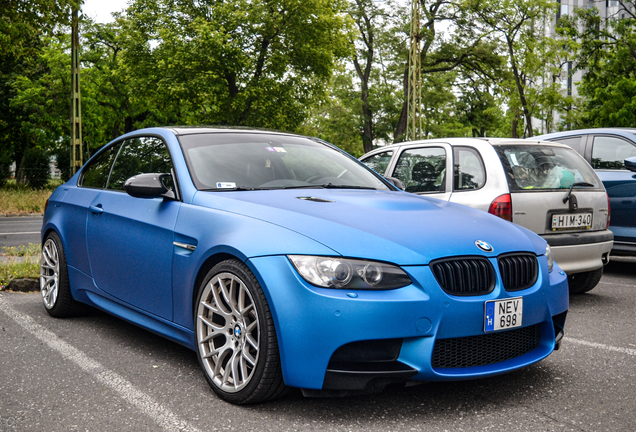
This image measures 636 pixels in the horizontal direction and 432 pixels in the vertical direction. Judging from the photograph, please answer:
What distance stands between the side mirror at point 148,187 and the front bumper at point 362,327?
119 cm

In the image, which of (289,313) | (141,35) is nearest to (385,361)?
(289,313)

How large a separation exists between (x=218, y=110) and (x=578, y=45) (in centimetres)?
1579

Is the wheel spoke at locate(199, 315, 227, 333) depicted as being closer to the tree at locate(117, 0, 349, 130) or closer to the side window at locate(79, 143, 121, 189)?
the side window at locate(79, 143, 121, 189)

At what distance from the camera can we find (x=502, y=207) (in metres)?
5.53

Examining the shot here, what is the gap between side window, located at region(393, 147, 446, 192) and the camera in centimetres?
632

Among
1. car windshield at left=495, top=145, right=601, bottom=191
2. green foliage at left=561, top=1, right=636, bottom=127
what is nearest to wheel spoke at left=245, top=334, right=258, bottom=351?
car windshield at left=495, top=145, right=601, bottom=191

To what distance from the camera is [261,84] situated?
93.7 ft

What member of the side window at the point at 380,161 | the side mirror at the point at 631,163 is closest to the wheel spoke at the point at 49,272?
the side window at the point at 380,161

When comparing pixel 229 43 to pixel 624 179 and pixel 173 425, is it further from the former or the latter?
pixel 173 425

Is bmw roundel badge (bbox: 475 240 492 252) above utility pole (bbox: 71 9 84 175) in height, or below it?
below

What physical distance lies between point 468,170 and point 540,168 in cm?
66

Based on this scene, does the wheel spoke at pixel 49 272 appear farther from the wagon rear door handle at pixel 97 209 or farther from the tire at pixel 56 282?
the wagon rear door handle at pixel 97 209

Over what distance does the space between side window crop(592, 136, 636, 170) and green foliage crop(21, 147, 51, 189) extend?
26764 mm

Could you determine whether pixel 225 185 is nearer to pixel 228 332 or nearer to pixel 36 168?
pixel 228 332
